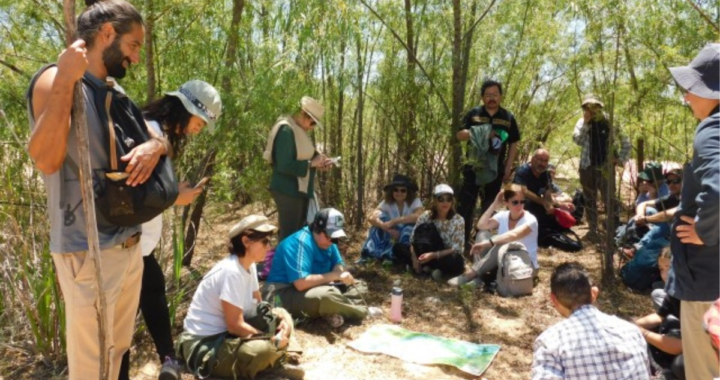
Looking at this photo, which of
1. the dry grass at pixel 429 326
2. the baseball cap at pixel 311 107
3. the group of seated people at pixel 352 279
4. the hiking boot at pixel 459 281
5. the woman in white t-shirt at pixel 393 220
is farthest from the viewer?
the woman in white t-shirt at pixel 393 220

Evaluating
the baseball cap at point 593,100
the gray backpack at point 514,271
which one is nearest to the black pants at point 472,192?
the gray backpack at point 514,271

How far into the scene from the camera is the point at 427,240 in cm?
507

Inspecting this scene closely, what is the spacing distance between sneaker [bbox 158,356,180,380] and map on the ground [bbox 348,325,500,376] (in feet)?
4.00

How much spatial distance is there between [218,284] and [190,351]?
1.21 ft

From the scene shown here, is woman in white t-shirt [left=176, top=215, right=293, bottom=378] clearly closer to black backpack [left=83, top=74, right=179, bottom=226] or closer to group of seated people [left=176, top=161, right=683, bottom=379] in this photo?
group of seated people [left=176, top=161, right=683, bottom=379]

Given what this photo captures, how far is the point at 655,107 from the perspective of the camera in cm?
441

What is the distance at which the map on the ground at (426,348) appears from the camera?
345 centimetres

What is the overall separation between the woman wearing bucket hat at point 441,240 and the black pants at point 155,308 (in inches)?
105

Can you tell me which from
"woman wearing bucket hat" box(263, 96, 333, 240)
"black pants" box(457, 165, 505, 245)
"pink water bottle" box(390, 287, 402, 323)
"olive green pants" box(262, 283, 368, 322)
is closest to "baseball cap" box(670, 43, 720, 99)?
"pink water bottle" box(390, 287, 402, 323)

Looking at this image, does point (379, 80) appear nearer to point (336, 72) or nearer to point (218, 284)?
point (336, 72)

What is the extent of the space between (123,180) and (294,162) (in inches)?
102

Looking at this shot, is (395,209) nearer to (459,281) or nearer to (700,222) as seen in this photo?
(459,281)

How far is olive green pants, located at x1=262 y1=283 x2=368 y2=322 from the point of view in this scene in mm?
3854

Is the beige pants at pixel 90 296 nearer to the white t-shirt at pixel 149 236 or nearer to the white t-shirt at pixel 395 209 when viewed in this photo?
the white t-shirt at pixel 149 236
